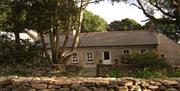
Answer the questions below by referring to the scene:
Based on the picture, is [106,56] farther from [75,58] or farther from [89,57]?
[75,58]

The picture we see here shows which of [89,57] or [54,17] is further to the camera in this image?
[89,57]

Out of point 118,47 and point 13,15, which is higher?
point 13,15

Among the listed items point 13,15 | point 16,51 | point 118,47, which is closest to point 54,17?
point 13,15

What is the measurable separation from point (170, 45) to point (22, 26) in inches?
1061

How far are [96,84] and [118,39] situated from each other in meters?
42.3

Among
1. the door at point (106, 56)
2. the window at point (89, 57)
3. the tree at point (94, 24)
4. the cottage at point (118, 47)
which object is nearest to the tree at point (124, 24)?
the tree at point (94, 24)

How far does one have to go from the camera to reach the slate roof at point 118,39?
53.1 meters

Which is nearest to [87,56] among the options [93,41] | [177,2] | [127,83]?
[93,41]

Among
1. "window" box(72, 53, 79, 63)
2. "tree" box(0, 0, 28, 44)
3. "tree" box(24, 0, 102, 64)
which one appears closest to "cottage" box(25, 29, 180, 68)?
"window" box(72, 53, 79, 63)

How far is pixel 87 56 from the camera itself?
181ft

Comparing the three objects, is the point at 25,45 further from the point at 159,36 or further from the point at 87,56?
the point at 159,36

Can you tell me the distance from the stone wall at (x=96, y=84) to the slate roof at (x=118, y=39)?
39.1 meters

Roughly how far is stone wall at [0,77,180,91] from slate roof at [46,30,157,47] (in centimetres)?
3907

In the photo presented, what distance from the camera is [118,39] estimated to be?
55.0 meters
